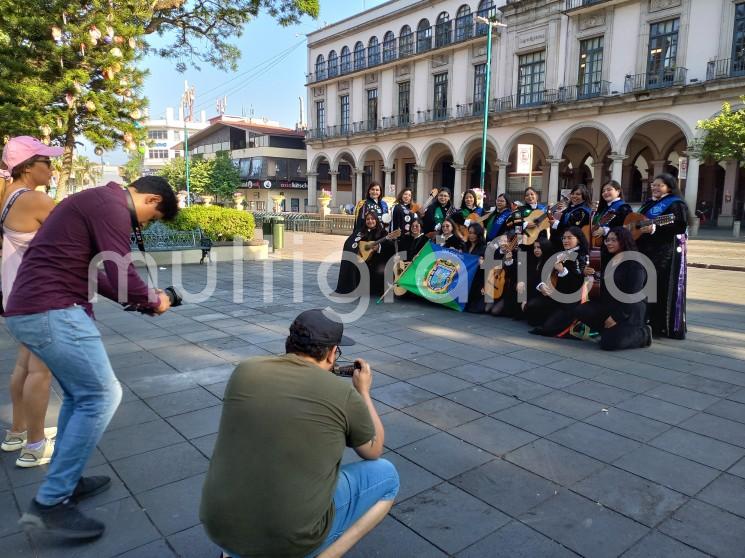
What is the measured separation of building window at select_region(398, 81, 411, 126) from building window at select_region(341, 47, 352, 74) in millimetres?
6111

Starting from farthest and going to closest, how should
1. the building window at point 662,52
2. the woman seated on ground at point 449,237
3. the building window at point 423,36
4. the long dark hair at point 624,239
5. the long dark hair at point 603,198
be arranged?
the building window at point 423,36, the building window at point 662,52, the woman seated on ground at point 449,237, the long dark hair at point 603,198, the long dark hair at point 624,239

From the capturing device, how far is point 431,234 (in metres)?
8.84

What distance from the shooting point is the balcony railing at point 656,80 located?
81.4 ft

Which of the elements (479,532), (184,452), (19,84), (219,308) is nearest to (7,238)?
(184,452)

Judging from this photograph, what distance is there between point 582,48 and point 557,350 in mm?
27345

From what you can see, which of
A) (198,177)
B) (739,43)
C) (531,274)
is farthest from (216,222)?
(198,177)

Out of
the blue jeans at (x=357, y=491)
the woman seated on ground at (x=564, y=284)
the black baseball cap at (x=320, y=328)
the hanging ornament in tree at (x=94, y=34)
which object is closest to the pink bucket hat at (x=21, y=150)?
the black baseball cap at (x=320, y=328)

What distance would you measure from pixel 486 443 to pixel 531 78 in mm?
30847

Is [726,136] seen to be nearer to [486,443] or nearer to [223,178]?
[486,443]

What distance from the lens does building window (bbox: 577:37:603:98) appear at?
28.0 metres

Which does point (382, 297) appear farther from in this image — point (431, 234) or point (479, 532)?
point (479, 532)

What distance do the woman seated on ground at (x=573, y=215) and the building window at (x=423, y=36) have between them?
3211 cm

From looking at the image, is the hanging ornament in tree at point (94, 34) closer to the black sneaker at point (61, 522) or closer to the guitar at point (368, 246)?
the guitar at point (368, 246)

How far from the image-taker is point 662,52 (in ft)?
84.8
